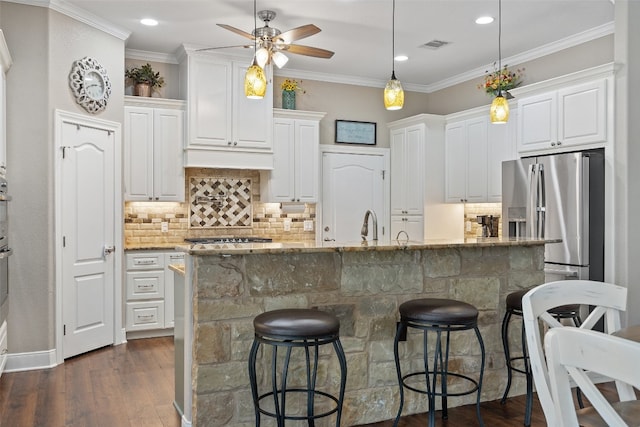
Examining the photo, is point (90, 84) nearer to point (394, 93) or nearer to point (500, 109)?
point (394, 93)

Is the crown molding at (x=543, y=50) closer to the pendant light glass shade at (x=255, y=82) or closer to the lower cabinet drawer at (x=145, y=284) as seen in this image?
the pendant light glass shade at (x=255, y=82)

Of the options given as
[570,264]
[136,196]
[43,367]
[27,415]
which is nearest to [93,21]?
[136,196]

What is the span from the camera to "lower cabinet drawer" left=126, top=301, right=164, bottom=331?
533cm

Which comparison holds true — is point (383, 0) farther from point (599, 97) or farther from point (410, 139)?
point (410, 139)

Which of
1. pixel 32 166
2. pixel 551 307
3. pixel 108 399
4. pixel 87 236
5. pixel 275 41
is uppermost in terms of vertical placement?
pixel 275 41

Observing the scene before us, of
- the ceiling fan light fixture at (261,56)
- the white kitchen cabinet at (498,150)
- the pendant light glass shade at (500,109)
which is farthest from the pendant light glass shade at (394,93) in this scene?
the white kitchen cabinet at (498,150)

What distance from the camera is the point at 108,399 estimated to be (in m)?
3.61

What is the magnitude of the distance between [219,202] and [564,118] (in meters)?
3.73

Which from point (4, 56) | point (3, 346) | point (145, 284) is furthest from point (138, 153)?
point (3, 346)

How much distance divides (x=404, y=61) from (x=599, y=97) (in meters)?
2.35

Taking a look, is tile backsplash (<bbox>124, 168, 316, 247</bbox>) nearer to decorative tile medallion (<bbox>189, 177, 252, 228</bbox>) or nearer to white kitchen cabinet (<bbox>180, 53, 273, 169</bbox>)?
decorative tile medallion (<bbox>189, 177, 252, 228</bbox>)

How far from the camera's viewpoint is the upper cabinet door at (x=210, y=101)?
5.69m

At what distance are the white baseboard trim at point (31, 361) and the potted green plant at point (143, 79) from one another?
2717mm

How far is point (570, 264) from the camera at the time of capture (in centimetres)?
444
